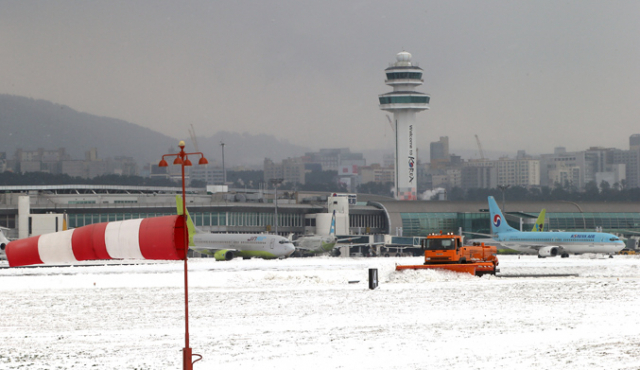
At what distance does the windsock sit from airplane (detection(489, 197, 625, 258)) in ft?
300

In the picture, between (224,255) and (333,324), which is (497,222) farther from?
(333,324)

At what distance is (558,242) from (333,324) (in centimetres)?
7752

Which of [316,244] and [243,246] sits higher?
[243,246]

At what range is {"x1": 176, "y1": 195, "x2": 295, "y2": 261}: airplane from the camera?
95.2 m

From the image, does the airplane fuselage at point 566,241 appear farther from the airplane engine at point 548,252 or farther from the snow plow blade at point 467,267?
the snow plow blade at point 467,267

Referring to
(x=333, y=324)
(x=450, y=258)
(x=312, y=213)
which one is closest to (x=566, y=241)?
(x=450, y=258)

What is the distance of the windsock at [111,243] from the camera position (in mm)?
16188

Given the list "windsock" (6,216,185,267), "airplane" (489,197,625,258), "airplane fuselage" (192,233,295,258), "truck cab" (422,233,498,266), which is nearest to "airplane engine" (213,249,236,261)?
"airplane fuselage" (192,233,295,258)

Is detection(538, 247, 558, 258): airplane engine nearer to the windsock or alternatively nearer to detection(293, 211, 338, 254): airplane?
detection(293, 211, 338, 254): airplane

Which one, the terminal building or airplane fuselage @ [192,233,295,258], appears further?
the terminal building

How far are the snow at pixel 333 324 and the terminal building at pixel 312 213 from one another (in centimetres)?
8377

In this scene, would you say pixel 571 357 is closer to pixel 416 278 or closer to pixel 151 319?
pixel 151 319

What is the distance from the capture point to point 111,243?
54.1ft

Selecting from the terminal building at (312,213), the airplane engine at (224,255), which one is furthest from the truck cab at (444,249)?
the terminal building at (312,213)
